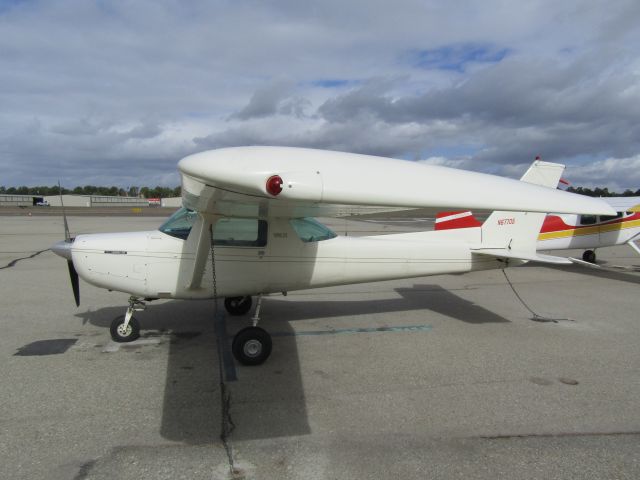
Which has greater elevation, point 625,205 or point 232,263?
point 625,205

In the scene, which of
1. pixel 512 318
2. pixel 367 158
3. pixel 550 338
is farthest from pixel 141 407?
pixel 512 318

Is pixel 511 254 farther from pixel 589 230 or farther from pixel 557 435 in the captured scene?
pixel 589 230

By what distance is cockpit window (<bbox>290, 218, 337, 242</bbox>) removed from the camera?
5555 mm

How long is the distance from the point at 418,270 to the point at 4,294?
7525mm

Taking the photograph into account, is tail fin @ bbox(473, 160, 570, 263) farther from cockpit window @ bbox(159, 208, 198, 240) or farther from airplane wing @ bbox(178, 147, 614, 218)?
→ cockpit window @ bbox(159, 208, 198, 240)

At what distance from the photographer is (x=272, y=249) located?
17.7 ft

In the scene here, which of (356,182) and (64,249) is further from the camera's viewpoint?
(64,249)

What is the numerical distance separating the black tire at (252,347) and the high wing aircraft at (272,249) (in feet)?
0.04

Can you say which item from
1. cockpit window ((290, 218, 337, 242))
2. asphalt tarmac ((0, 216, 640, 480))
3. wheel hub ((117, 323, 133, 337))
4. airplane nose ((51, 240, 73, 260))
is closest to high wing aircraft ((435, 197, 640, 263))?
asphalt tarmac ((0, 216, 640, 480))

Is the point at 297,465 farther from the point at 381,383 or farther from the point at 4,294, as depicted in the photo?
the point at 4,294

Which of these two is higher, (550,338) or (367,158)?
(367,158)

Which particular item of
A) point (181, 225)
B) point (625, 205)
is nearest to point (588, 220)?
point (625, 205)

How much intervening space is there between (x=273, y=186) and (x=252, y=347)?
2825 millimetres

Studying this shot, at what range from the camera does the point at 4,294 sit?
8258 millimetres
